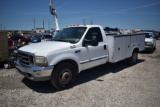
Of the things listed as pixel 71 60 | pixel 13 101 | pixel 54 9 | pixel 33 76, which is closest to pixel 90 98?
pixel 71 60

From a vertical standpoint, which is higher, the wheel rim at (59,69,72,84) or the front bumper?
the front bumper

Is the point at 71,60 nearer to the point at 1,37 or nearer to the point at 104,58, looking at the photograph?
the point at 104,58

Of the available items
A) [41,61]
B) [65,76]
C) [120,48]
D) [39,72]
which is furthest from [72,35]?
[120,48]

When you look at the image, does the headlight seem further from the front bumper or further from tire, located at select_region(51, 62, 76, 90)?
tire, located at select_region(51, 62, 76, 90)

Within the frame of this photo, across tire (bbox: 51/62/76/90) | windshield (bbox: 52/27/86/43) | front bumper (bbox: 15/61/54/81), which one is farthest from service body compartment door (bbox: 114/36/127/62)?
front bumper (bbox: 15/61/54/81)

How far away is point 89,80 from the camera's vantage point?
557cm

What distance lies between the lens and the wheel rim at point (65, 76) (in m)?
4.51

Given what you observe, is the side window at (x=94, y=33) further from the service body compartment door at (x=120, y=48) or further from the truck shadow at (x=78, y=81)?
the truck shadow at (x=78, y=81)

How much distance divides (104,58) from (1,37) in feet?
17.4

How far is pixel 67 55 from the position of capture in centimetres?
443

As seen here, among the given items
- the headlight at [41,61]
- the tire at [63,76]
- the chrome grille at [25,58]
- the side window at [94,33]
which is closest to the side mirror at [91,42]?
the side window at [94,33]

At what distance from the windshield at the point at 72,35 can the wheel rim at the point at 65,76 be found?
1.06 m

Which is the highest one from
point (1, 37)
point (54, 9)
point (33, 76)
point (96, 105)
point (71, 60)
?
point (54, 9)

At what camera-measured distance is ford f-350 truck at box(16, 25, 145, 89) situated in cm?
407
